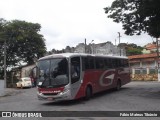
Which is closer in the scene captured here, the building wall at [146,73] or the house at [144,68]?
the building wall at [146,73]

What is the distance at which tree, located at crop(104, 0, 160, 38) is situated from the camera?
22.7m

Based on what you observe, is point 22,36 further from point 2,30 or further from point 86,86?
point 86,86

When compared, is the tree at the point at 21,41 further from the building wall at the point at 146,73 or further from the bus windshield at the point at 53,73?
the bus windshield at the point at 53,73

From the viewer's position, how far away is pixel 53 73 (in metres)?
18.9

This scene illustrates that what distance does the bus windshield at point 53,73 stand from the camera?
18.8 metres

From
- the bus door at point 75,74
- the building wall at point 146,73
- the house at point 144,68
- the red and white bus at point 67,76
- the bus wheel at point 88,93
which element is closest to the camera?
the red and white bus at point 67,76

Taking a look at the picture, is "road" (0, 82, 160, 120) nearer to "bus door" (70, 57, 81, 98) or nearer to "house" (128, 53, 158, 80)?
"bus door" (70, 57, 81, 98)

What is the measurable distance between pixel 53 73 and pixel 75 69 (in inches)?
57.4

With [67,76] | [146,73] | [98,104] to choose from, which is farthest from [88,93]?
[146,73]

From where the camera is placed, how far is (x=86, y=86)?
2075 centimetres

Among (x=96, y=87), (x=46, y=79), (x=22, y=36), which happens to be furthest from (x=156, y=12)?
(x=22, y=36)

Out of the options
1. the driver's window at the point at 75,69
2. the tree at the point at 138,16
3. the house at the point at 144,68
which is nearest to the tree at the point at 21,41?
the house at the point at 144,68

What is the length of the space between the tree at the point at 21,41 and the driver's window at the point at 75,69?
40992 millimetres

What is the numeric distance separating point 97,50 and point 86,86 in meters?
67.4
